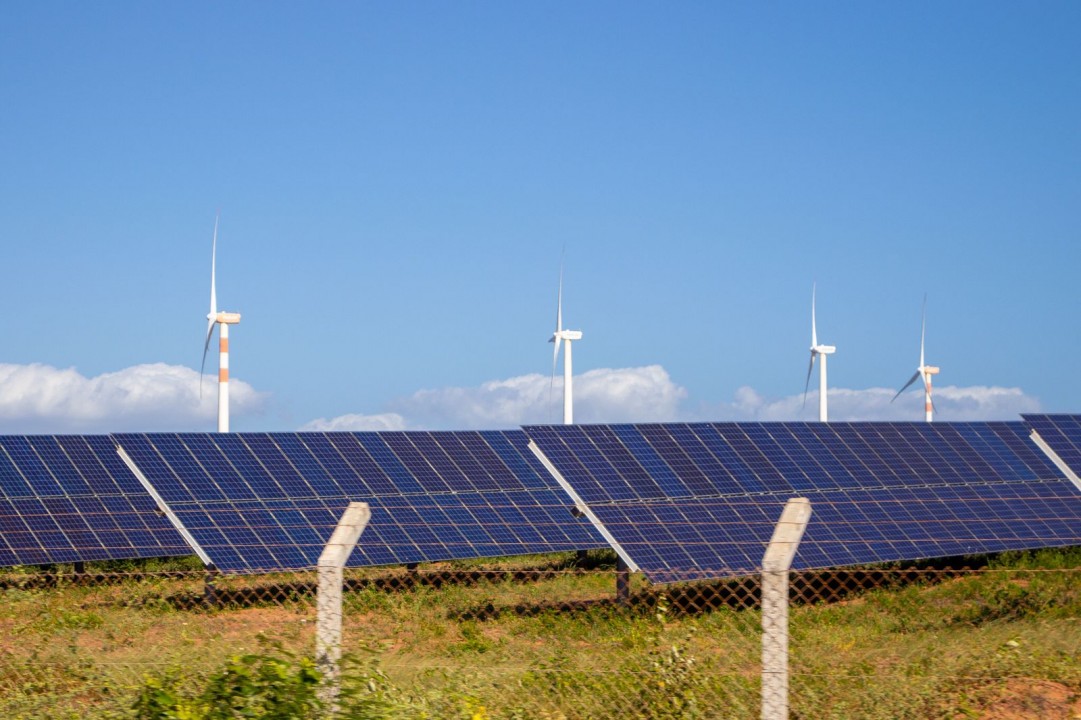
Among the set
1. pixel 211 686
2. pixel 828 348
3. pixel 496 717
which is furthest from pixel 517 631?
pixel 828 348

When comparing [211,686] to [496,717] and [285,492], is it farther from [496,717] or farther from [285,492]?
[285,492]

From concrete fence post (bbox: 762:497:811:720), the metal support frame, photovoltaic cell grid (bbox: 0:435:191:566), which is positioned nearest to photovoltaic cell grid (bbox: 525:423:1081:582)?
the metal support frame

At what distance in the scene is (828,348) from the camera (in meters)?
44.8

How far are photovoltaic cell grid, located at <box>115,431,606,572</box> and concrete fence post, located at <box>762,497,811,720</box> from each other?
11.4m

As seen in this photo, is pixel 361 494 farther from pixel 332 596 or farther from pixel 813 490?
pixel 332 596

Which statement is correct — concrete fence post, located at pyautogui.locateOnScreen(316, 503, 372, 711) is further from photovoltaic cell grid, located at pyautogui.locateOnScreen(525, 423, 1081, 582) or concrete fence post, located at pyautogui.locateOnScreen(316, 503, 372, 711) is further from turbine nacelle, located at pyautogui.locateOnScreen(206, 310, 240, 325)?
turbine nacelle, located at pyautogui.locateOnScreen(206, 310, 240, 325)

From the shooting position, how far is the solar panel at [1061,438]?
83.0ft

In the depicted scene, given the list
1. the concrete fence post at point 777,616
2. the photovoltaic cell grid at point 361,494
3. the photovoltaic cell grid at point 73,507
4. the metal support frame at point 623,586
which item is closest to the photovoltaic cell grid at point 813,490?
the metal support frame at point 623,586

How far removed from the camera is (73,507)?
68.6 ft

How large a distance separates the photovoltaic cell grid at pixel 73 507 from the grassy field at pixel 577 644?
0.59 metres

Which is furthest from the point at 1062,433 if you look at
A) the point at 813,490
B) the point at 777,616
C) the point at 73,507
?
the point at 777,616

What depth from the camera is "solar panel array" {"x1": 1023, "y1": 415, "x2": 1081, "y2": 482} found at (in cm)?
2570

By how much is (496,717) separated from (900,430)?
59.4 ft

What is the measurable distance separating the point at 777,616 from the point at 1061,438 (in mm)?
21325
